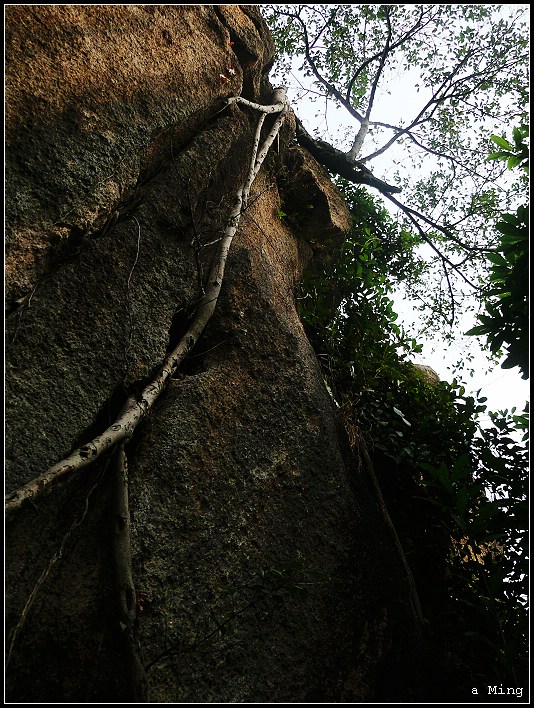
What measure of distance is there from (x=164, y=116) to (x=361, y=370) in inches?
103

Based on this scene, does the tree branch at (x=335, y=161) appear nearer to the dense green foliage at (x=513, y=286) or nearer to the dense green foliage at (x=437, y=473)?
the dense green foliage at (x=437, y=473)

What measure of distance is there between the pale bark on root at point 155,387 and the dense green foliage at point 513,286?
1820 millimetres

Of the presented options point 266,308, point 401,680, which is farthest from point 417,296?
point 401,680

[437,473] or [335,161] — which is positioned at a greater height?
[335,161]

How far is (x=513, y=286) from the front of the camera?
9.97 feet

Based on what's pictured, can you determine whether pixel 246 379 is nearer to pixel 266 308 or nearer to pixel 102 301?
pixel 266 308

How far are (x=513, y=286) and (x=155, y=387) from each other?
2.28 meters

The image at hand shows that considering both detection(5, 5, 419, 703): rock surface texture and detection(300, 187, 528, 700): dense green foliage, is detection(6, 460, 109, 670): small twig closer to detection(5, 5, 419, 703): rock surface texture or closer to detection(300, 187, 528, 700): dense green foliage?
detection(5, 5, 419, 703): rock surface texture

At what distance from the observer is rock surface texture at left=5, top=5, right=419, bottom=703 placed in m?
2.32

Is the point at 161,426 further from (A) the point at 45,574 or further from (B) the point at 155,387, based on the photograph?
(A) the point at 45,574

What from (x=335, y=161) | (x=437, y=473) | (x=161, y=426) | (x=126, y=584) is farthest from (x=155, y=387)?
(x=335, y=161)

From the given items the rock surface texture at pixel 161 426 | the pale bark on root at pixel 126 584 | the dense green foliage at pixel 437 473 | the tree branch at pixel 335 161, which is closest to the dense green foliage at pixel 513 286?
the dense green foliage at pixel 437 473

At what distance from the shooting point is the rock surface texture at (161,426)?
232 cm

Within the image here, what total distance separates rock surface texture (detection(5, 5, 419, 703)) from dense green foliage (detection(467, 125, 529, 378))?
1.34m
